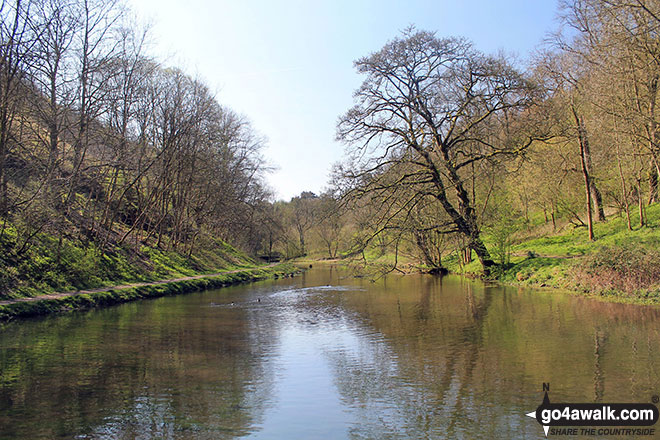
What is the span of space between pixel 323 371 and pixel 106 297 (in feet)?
50.8

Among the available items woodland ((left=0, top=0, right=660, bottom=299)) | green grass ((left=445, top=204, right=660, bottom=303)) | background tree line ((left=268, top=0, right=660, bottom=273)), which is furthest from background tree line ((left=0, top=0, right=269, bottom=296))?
green grass ((left=445, top=204, right=660, bottom=303))

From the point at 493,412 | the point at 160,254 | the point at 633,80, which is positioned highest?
the point at 633,80

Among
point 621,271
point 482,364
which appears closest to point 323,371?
point 482,364

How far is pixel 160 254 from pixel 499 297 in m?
24.7

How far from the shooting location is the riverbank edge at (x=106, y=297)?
17.4 metres

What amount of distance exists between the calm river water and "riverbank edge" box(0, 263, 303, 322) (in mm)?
1148

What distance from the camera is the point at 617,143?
2302 cm

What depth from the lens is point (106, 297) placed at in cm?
2223

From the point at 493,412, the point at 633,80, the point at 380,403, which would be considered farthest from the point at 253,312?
the point at 633,80

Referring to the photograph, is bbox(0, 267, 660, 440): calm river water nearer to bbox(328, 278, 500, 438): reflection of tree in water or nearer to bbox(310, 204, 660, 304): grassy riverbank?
bbox(328, 278, 500, 438): reflection of tree in water

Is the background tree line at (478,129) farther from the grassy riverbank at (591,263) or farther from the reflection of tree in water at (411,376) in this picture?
the reflection of tree in water at (411,376)

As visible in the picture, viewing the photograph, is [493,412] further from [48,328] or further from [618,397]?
[48,328]

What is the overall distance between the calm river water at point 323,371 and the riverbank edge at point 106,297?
3.77 feet

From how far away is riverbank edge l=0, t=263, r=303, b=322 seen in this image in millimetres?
17375
